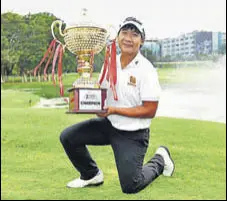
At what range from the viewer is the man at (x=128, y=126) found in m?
1.70

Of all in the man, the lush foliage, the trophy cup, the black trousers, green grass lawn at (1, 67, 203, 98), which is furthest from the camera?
green grass lawn at (1, 67, 203, 98)

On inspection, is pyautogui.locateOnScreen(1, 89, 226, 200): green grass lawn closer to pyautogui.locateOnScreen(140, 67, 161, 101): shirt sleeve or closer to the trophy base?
pyautogui.locateOnScreen(140, 67, 161, 101): shirt sleeve

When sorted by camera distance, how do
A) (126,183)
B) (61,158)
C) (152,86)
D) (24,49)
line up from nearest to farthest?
(152,86) < (126,183) < (61,158) < (24,49)

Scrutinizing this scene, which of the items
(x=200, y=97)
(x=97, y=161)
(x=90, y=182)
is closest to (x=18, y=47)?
(x=200, y=97)

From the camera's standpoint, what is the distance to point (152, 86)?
1.75m

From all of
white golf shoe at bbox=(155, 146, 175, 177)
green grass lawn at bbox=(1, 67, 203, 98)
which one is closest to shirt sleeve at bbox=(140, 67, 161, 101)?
white golf shoe at bbox=(155, 146, 175, 177)

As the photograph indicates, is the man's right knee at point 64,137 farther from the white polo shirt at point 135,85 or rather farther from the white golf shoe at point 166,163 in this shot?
the white golf shoe at point 166,163

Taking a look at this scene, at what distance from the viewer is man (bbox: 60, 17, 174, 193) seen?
170 centimetres

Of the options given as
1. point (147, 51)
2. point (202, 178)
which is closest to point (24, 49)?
point (202, 178)

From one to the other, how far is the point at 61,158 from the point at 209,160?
4.54ft

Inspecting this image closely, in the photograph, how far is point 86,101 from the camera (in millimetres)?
1594

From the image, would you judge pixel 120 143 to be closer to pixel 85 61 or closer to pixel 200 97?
pixel 85 61

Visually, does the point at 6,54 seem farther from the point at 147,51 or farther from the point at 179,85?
the point at 147,51

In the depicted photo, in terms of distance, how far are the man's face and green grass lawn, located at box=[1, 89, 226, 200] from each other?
216cm
